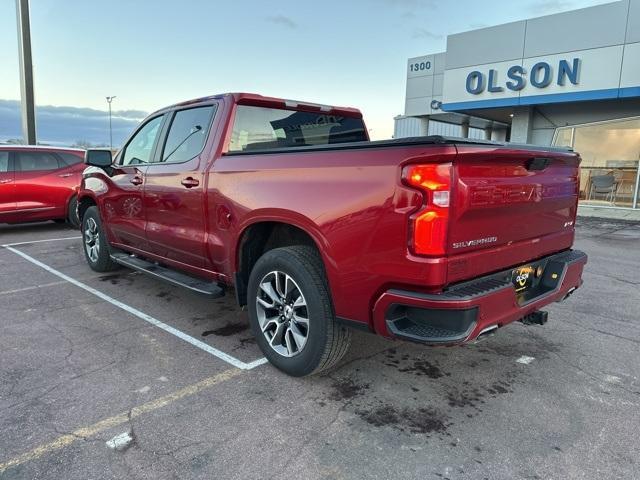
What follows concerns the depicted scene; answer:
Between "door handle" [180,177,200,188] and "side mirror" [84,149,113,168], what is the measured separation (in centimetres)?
166

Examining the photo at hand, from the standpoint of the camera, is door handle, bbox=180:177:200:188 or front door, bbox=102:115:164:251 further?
front door, bbox=102:115:164:251

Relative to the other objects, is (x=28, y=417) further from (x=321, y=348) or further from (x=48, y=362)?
(x=321, y=348)

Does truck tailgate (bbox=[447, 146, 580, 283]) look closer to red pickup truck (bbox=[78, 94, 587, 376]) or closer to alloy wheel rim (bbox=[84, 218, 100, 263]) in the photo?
red pickup truck (bbox=[78, 94, 587, 376])

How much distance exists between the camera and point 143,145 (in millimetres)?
5180

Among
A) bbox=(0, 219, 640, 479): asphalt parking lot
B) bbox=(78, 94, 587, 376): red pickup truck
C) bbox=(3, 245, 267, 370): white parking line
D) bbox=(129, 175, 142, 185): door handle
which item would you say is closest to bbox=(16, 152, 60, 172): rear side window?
bbox=(3, 245, 267, 370): white parking line

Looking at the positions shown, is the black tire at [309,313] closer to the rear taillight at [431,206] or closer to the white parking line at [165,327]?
the white parking line at [165,327]

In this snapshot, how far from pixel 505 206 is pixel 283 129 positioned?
222cm

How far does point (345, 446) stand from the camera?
2.60m

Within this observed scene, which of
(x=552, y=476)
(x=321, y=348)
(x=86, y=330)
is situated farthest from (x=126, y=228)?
(x=552, y=476)

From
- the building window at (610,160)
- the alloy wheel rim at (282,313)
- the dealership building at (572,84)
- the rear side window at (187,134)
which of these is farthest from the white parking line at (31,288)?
the building window at (610,160)

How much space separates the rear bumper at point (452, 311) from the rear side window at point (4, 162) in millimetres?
9369

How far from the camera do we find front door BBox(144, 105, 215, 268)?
13.4 ft

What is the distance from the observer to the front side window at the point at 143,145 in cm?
497

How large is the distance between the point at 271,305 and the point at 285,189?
849 mm
